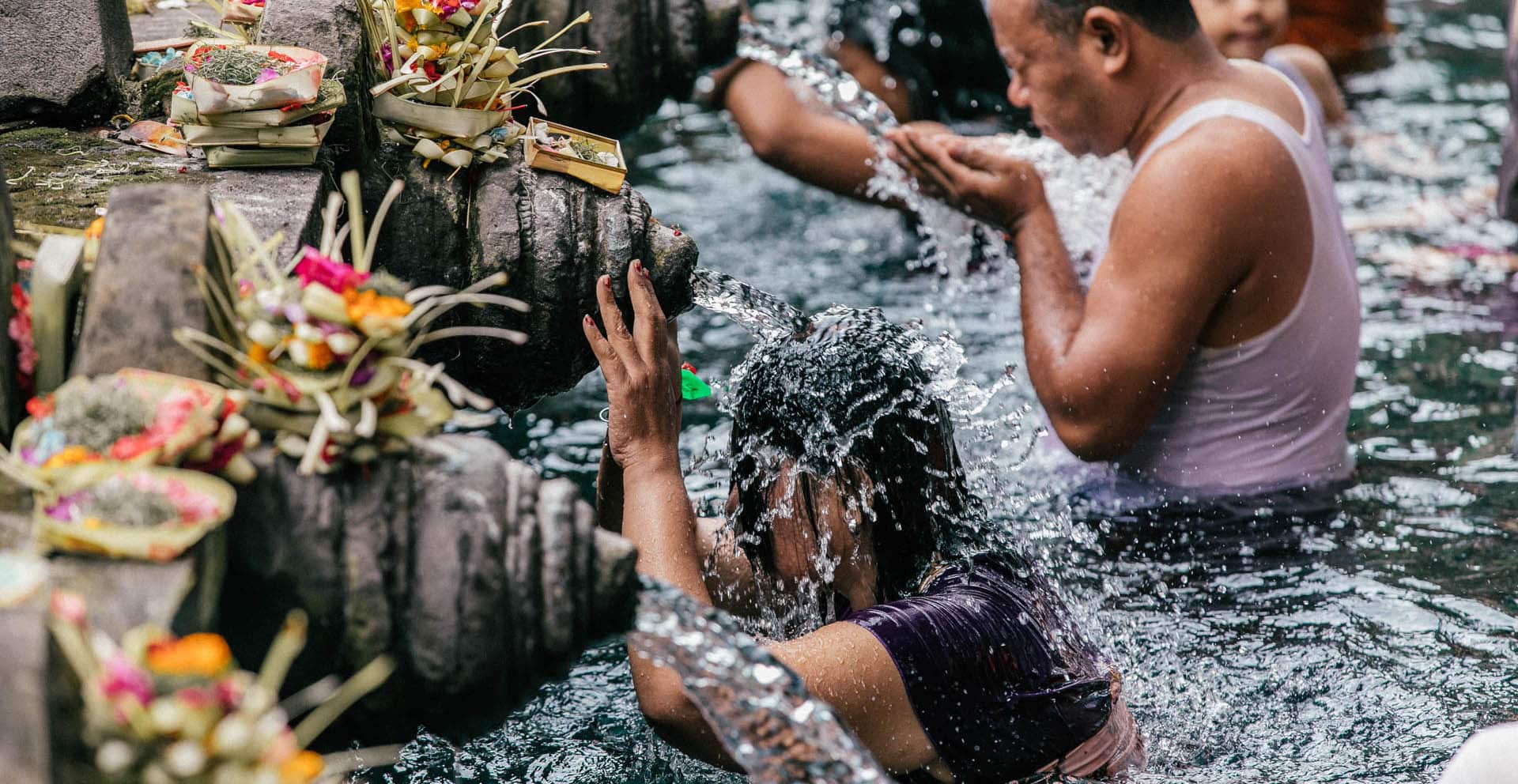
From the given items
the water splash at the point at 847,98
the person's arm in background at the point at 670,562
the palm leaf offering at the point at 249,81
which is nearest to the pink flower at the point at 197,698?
the person's arm in background at the point at 670,562

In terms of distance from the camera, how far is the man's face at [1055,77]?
9.87ft

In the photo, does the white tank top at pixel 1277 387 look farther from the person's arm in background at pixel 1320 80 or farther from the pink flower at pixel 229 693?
the person's arm in background at pixel 1320 80

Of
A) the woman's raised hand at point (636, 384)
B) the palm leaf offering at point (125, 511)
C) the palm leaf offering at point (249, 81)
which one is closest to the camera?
the palm leaf offering at point (125, 511)

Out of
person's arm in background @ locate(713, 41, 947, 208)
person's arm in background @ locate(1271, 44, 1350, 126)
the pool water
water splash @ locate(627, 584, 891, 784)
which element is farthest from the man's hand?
person's arm in background @ locate(1271, 44, 1350, 126)

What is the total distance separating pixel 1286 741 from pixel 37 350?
2187 mm

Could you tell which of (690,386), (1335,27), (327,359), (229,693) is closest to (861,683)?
(690,386)

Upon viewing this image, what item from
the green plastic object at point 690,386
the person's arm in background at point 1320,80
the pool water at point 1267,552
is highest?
the green plastic object at point 690,386

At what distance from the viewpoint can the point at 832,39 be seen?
5.38 m

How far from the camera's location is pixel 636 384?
2.37m

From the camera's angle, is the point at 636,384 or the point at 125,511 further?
the point at 636,384

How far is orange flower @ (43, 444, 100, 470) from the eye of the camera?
4.94 feet

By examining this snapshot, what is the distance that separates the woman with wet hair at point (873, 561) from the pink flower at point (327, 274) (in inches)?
27.8

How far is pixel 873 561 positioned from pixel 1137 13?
4.25ft

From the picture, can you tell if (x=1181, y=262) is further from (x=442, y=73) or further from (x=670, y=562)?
(x=442, y=73)
